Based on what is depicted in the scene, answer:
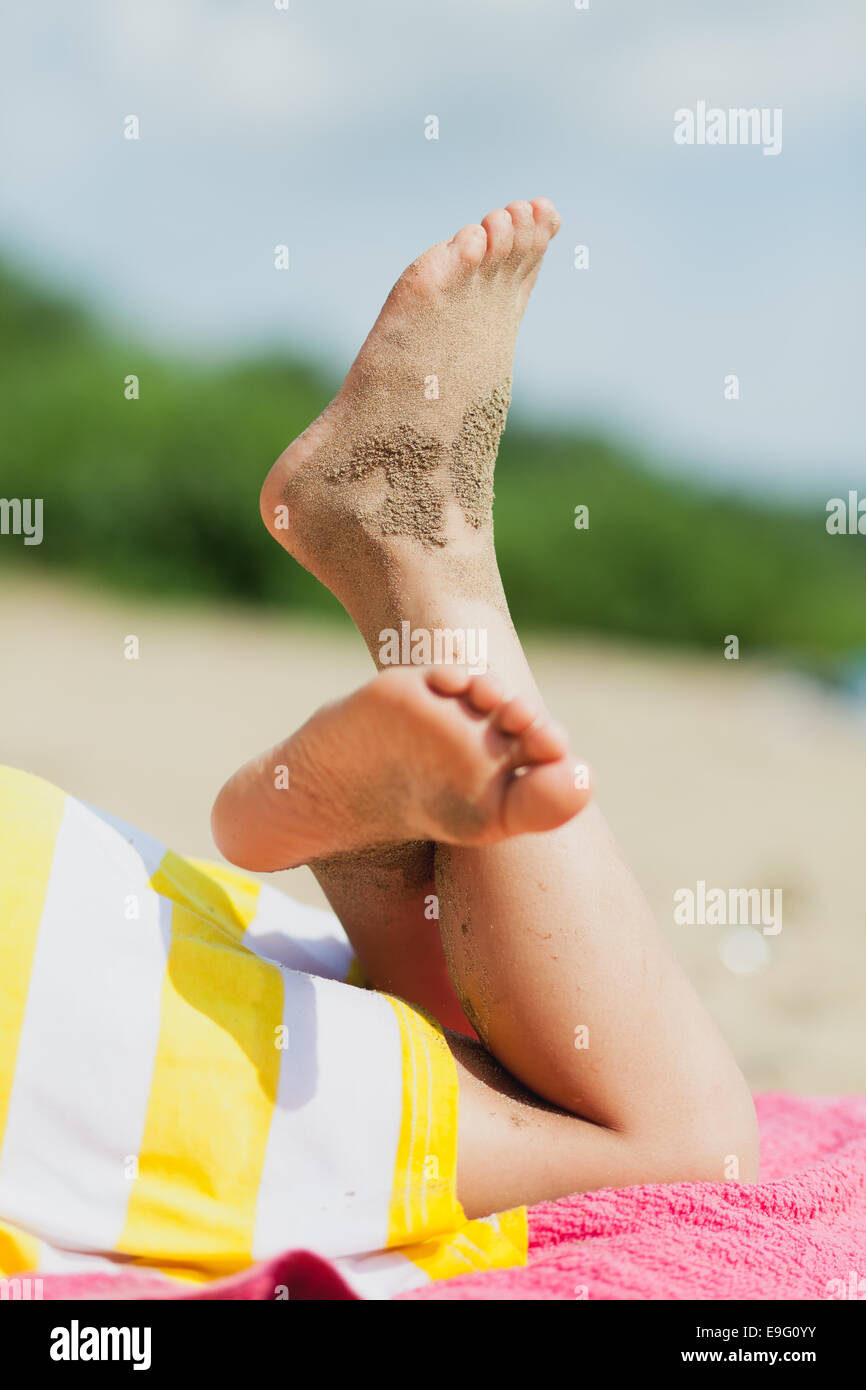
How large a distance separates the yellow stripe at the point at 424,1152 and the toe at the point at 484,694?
0.94 ft

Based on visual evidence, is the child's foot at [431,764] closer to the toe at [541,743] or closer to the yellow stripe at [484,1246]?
the toe at [541,743]

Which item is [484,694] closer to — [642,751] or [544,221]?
[544,221]

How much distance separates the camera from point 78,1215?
826mm

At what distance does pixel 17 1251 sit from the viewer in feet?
2.67

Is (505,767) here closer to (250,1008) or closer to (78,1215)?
(250,1008)

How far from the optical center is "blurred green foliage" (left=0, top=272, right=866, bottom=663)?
24.2 feet

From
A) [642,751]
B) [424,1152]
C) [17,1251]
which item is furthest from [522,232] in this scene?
[642,751]

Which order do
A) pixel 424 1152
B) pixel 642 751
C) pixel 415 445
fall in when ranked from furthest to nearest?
pixel 642 751
pixel 415 445
pixel 424 1152

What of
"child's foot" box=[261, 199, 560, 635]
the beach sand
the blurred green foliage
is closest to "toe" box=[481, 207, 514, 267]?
"child's foot" box=[261, 199, 560, 635]

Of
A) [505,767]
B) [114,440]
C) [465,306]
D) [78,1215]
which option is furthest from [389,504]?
[114,440]

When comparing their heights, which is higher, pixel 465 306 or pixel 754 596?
pixel 754 596

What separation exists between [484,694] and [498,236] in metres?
0.56

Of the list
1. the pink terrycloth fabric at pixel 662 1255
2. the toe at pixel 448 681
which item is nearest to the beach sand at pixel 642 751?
the pink terrycloth fabric at pixel 662 1255
